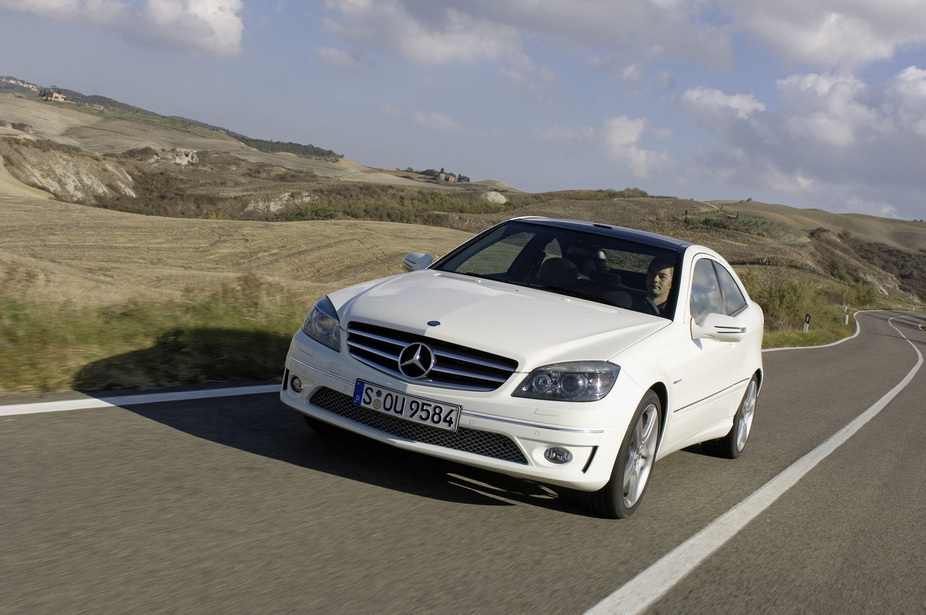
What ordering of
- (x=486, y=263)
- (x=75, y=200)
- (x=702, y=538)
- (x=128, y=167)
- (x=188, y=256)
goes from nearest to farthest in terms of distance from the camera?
(x=702, y=538) → (x=486, y=263) → (x=188, y=256) → (x=75, y=200) → (x=128, y=167)

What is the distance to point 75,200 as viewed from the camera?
176 feet

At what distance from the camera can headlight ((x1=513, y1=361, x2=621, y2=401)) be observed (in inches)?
164

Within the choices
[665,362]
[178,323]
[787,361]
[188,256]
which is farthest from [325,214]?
[665,362]

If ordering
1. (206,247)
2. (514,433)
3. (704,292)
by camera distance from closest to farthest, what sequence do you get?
(514,433) < (704,292) < (206,247)

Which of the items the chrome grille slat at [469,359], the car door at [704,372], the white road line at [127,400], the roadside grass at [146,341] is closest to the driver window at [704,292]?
the car door at [704,372]

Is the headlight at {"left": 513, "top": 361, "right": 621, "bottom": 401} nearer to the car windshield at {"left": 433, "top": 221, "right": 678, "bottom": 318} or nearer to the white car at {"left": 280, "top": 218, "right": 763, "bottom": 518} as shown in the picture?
the white car at {"left": 280, "top": 218, "right": 763, "bottom": 518}

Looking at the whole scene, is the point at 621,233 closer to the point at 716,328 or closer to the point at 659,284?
the point at 659,284

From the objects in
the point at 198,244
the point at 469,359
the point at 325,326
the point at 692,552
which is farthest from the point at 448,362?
the point at 198,244

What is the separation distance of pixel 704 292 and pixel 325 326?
2.72 meters

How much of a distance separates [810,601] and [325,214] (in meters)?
55.8

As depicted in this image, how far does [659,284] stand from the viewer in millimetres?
5555

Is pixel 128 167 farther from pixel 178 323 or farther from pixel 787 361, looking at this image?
pixel 178 323

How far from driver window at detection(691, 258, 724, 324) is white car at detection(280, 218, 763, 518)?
0.10 ft

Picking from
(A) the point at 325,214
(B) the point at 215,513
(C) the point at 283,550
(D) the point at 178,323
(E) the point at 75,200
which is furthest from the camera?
(A) the point at 325,214
